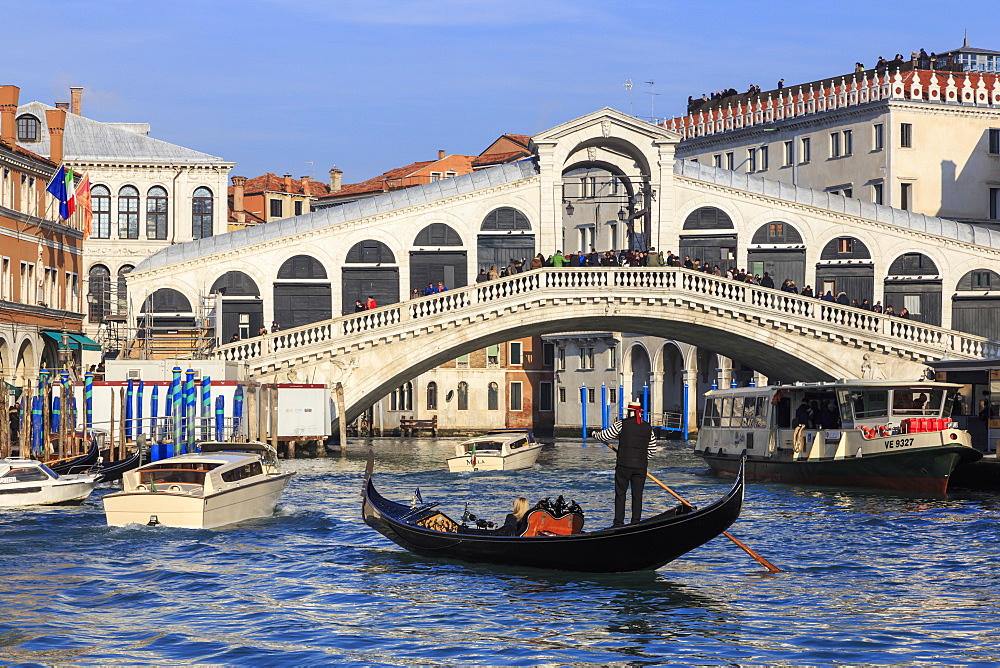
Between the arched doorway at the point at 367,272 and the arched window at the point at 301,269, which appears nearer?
the arched window at the point at 301,269

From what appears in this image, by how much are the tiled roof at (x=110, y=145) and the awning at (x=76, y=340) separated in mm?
5979

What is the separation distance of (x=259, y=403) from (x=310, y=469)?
160 centimetres

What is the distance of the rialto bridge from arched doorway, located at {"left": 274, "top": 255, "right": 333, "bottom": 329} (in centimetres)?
3

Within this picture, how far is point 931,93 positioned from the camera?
42.0 m

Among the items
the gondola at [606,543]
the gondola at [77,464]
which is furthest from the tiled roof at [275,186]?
the gondola at [606,543]

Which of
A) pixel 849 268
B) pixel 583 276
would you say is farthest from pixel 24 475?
pixel 849 268

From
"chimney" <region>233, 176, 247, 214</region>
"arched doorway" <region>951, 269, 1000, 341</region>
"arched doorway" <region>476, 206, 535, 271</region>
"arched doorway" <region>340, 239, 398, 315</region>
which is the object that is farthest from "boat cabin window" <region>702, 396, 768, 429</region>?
"chimney" <region>233, 176, 247, 214</region>

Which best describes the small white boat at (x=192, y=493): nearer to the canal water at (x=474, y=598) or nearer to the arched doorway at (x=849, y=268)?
the canal water at (x=474, y=598)

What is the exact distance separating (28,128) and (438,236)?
43.8 feet

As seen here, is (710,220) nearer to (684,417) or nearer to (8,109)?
(684,417)

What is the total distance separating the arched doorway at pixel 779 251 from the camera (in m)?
33.9

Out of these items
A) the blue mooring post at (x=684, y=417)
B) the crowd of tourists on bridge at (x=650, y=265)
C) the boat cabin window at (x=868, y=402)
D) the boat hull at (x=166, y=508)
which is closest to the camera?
the boat hull at (x=166, y=508)

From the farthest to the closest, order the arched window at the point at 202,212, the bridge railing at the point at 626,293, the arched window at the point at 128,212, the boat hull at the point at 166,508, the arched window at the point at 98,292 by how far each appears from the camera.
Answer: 1. the arched window at the point at 202,212
2. the arched window at the point at 128,212
3. the arched window at the point at 98,292
4. the bridge railing at the point at 626,293
5. the boat hull at the point at 166,508

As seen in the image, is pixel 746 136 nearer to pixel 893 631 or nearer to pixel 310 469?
pixel 310 469
